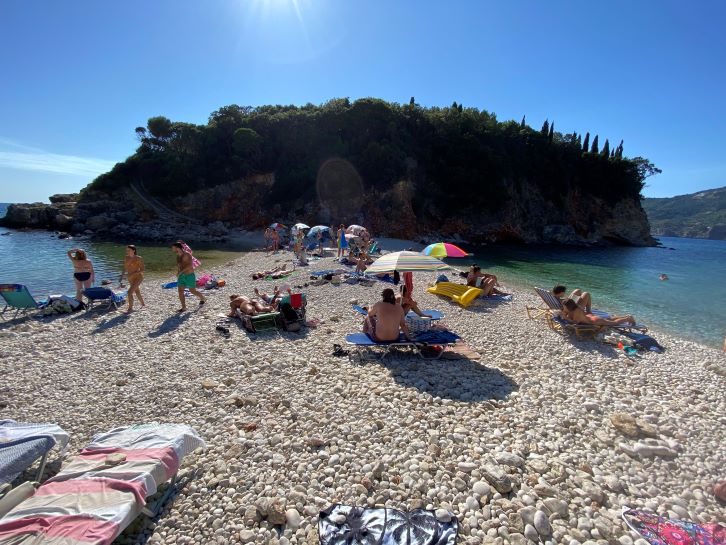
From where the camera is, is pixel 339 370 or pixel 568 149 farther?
pixel 568 149

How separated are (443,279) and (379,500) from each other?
11.7 meters

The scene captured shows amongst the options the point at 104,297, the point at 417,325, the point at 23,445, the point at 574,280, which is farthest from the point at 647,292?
the point at 23,445

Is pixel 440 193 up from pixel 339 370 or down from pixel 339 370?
up

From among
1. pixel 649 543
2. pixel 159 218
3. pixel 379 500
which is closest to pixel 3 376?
pixel 379 500

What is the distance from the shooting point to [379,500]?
3.46 meters

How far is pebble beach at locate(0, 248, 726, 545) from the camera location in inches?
134

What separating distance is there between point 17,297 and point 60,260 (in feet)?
53.7

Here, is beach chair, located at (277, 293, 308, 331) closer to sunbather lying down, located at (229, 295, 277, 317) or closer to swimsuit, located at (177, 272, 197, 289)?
sunbather lying down, located at (229, 295, 277, 317)

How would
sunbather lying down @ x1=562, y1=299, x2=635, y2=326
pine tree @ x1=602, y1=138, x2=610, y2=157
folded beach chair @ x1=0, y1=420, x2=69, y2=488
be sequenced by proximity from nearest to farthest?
folded beach chair @ x1=0, y1=420, x2=69, y2=488 → sunbather lying down @ x1=562, y1=299, x2=635, y2=326 → pine tree @ x1=602, y1=138, x2=610, y2=157

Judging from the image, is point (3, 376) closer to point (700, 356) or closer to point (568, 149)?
point (700, 356)

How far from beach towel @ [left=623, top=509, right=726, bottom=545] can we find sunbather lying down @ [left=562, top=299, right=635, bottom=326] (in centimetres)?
602

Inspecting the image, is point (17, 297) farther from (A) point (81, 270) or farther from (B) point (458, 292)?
(B) point (458, 292)

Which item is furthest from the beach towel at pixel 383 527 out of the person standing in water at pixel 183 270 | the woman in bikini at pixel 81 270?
the woman in bikini at pixel 81 270

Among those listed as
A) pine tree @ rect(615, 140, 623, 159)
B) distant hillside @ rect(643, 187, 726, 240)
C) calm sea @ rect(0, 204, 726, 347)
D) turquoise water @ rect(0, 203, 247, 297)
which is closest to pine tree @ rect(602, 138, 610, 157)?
pine tree @ rect(615, 140, 623, 159)
